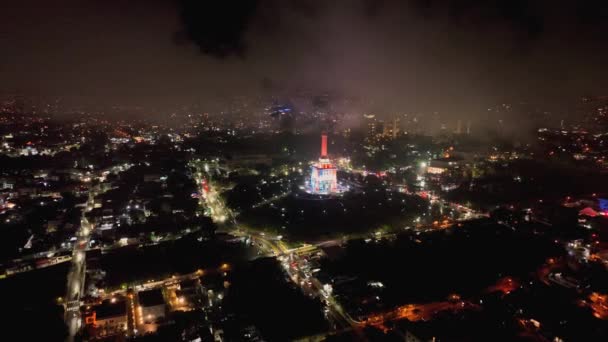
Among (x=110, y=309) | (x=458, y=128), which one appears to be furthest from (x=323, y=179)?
(x=458, y=128)

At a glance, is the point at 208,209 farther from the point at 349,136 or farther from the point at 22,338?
the point at 349,136

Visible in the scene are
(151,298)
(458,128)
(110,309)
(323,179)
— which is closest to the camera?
(110,309)

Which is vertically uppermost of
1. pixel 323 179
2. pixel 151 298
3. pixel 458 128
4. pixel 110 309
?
pixel 458 128

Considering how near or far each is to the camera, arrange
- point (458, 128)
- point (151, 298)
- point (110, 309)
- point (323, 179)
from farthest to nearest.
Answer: point (458, 128), point (323, 179), point (151, 298), point (110, 309)

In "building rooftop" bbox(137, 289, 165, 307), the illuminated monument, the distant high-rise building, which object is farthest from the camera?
the distant high-rise building

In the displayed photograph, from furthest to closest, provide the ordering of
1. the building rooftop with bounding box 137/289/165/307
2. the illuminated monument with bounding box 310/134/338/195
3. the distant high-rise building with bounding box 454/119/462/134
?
the distant high-rise building with bounding box 454/119/462/134
the illuminated monument with bounding box 310/134/338/195
the building rooftop with bounding box 137/289/165/307

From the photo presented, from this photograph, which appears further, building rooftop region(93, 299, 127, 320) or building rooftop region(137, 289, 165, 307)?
building rooftop region(137, 289, 165, 307)

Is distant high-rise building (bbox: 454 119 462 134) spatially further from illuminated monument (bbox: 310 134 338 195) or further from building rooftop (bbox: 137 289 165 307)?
building rooftop (bbox: 137 289 165 307)

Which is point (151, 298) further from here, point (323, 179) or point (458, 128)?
point (458, 128)

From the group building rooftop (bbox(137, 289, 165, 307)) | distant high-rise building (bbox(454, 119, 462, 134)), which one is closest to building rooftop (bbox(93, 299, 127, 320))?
building rooftop (bbox(137, 289, 165, 307))

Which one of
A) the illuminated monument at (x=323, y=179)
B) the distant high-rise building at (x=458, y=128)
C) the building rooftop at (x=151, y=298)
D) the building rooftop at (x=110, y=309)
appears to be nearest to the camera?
the building rooftop at (x=110, y=309)

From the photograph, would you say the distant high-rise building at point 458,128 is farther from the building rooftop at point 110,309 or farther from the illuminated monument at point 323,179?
the building rooftop at point 110,309

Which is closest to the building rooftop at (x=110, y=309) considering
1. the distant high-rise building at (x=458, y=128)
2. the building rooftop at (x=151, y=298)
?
the building rooftop at (x=151, y=298)
